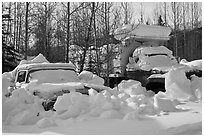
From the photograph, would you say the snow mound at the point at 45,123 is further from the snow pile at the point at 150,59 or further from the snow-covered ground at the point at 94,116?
the snow pile at the point at 150,59

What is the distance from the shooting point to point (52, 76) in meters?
8.31

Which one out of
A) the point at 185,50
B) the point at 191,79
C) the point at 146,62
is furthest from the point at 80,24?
the point at 185,50

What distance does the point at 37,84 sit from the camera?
24.4 ft

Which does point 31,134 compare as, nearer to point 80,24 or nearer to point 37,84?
point 37,84

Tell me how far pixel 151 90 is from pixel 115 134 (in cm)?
686

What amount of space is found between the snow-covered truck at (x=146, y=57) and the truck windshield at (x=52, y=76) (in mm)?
3781

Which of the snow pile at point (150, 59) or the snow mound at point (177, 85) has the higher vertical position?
the snow pile at point (150, 59)

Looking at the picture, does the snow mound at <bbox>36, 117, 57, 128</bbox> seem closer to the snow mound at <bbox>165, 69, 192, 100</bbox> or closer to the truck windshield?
the truck windshield

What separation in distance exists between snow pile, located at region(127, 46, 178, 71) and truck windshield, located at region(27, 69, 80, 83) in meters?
5.04

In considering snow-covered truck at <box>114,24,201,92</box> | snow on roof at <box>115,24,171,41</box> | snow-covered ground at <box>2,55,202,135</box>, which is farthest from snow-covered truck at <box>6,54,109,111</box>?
snow on roof at <box>115,24,171,41</box>

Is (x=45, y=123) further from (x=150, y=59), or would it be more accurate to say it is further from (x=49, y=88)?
(x=150, y=59)

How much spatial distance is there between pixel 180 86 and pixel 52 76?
4053mm

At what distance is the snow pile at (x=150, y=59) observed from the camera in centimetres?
1294

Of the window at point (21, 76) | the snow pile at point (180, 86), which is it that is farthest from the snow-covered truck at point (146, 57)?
the window at point (21, 76)
